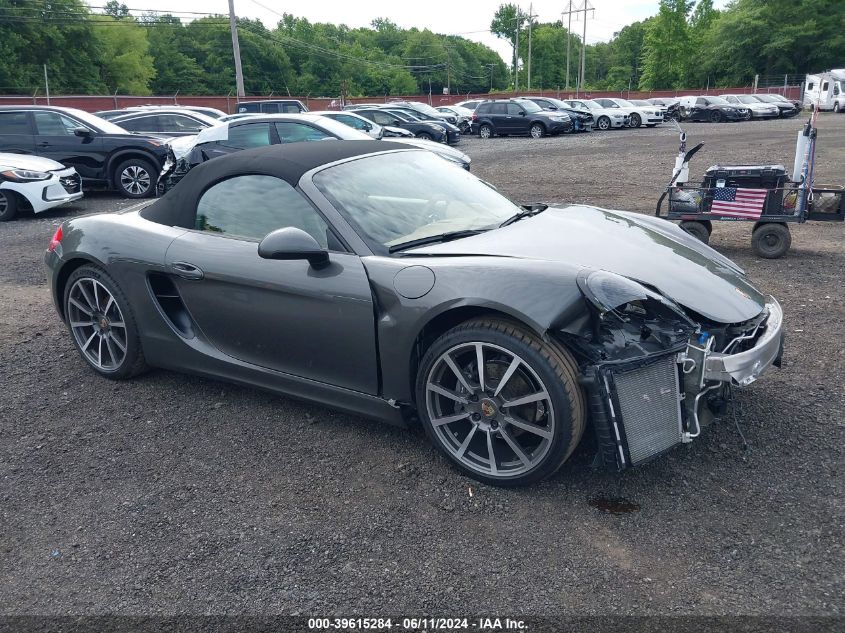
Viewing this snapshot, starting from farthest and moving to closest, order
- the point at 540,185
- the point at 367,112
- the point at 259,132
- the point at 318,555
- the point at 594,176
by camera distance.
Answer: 1. the point at 367,112
2. the point at 594,176
3. the point at 540,185
4. the point at 259,132
5. the point at 318,555

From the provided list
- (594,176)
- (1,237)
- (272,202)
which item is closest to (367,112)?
(594,176)

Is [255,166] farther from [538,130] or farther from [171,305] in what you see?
[538,130]

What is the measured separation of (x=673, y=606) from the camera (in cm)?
230

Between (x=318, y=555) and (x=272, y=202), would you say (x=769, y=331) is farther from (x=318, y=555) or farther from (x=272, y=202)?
(x=272, y=202)

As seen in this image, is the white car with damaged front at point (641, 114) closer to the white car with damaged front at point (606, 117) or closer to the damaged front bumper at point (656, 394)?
the white car with damaged front at point (606, 117)

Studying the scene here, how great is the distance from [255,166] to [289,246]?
813mm

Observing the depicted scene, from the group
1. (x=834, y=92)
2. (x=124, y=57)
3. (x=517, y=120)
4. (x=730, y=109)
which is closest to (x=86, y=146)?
(x=517, y=120)

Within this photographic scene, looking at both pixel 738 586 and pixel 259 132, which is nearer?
pixel 738 586

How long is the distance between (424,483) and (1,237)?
896cm

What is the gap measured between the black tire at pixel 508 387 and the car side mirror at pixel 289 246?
Result: 73 cm

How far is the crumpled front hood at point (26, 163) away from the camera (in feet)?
35.3

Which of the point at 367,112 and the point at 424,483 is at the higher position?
the point at 367,112

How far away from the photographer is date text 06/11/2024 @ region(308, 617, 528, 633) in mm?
2273

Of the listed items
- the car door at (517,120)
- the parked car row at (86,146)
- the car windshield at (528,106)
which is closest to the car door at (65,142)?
the parked car row at (86,146)
